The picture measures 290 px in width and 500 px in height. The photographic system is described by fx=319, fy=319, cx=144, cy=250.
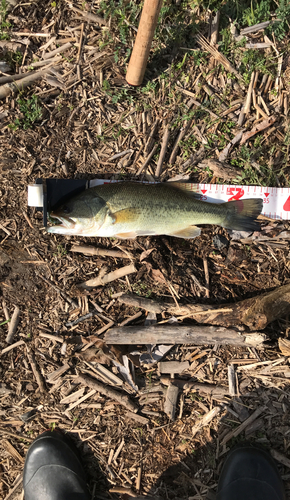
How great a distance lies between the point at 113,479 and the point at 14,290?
3.09 m

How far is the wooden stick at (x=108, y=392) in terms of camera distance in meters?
4.60

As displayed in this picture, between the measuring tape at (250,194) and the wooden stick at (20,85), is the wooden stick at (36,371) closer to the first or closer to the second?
the measuring tape at (250,194)

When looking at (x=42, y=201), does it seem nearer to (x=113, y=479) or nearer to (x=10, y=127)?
(x=10, y=127)

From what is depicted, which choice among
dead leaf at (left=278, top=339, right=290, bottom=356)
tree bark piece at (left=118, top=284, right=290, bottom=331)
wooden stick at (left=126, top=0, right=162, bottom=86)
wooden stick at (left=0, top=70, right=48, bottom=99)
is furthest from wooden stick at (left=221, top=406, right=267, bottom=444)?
wooden stick at (left=0, top=70, right=48, bottom=99)

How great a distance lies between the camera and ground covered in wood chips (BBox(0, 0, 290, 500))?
4.62 meters

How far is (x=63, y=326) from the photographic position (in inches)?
188

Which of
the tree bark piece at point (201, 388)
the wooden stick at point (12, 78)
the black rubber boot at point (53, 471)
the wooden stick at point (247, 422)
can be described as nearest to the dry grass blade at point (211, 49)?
the wooden stick at point (12, 78)

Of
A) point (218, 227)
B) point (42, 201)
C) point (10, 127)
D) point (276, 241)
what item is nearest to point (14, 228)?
point (42, 201)

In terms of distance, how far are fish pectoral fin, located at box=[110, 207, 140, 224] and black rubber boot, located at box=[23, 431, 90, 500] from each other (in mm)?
3245

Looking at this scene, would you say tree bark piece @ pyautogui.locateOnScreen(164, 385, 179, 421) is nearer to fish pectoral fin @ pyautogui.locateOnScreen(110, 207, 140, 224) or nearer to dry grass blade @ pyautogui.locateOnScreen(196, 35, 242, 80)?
fish pectoral fin @ pyautogui.locateOnScreen(110, 207, 140, 224)

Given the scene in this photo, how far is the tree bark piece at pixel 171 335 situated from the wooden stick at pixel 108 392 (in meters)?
0.66

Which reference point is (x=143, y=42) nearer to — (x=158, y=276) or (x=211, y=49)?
(x=211, y=49)

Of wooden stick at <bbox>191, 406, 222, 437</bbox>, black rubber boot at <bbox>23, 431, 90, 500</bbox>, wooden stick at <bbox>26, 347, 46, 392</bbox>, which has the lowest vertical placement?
black rubber boot at <bbox>23, 431, 90, 500</bbox>

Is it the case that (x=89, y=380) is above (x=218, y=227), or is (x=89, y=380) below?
below
